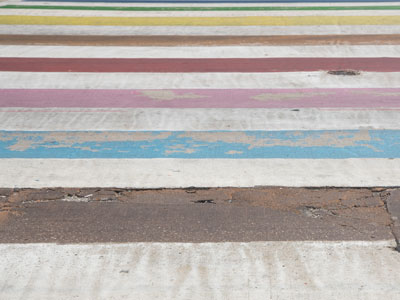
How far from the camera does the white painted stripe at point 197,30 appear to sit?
14664 millimetres

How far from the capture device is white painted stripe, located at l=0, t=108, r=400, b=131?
29.2 feet

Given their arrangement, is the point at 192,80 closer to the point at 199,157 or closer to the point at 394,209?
the point at 199,157

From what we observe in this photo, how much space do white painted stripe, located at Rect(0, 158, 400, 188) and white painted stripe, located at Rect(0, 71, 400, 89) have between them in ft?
11.4

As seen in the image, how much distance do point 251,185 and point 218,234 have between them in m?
1.23

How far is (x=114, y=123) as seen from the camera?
909 centimetres

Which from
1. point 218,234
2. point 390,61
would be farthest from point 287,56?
point 218,234

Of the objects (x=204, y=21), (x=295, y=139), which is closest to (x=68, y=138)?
(x=295, y=139)

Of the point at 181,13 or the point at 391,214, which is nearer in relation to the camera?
the point at 391,214

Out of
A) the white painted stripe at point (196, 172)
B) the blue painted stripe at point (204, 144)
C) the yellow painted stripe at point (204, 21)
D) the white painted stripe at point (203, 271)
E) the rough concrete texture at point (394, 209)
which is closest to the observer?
the white painted stripe at point (203, 271)

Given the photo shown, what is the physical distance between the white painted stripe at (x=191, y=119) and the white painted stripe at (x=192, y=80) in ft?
4.45

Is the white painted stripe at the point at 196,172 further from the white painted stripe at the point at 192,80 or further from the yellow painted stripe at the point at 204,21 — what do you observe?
the yellow painted stripe at the point at 204,21

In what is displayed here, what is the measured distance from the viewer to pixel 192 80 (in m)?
11.3

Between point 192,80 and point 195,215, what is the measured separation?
5.35 metres

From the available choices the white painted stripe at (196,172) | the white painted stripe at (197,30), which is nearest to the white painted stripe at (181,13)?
the white painted stripe at (197,30)
